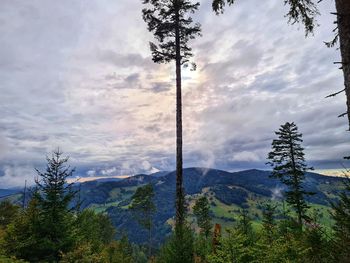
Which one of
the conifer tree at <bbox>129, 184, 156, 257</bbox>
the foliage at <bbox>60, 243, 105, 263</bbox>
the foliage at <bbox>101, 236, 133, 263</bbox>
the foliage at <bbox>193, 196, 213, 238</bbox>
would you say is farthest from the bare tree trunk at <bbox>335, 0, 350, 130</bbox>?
the conifer tree at <bbox>129, 184, 156, 257</bbox>

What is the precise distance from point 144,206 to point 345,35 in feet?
219

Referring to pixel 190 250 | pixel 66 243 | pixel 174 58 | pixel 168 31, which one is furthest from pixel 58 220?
pixel 168 31

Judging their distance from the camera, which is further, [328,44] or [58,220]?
[58,220]

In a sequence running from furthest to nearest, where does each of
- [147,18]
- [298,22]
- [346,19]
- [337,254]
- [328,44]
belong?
[147,18] < [298,22] < [328,44] < [337,254] < [346,19]

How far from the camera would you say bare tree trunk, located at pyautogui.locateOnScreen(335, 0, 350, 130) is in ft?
18.3

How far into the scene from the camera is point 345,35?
5.75 meters

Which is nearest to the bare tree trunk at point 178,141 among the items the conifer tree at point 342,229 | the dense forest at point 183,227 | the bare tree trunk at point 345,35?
the dense forest at point 183,227

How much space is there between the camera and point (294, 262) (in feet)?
29.4

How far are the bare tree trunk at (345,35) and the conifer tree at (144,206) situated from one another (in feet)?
214

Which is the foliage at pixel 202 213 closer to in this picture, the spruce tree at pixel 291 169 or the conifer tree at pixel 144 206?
the conifer tree at pixel 144 206

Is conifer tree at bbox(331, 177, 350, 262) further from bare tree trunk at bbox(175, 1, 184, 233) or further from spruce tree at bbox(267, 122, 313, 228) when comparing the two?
spruce tree at bbox(267, 122, 313, 228)

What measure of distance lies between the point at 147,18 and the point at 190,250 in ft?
42.6

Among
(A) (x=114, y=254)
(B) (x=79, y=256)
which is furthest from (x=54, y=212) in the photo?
(A) (x=114, y=254)

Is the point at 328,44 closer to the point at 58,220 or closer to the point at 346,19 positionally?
the point at 346,19
